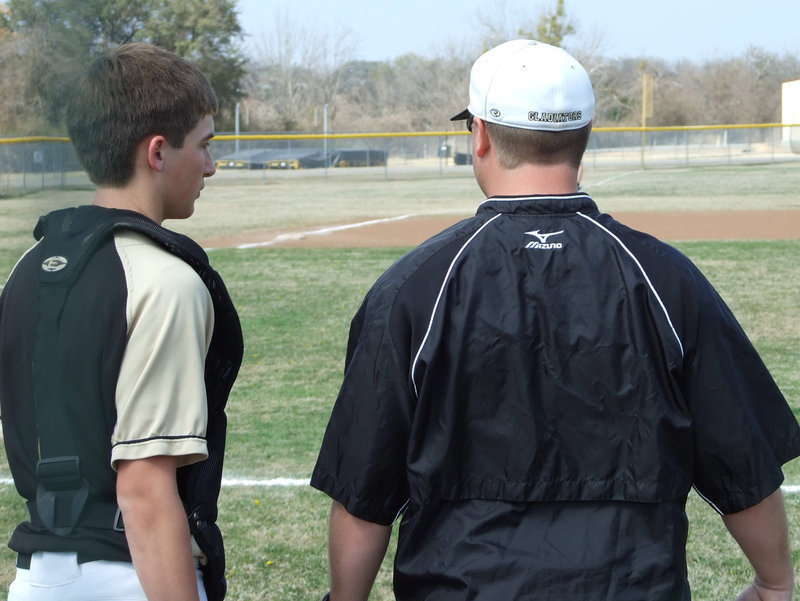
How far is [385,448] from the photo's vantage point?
188 cm

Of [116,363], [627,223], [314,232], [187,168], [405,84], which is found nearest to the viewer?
[116,363]

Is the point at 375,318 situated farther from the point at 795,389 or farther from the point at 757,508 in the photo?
the point at 795,389

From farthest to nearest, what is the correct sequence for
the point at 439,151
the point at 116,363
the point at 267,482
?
1. the point at 439,151
2. the point at 267,482
3. the point at 116,363

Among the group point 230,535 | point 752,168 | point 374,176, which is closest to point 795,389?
point 230,535

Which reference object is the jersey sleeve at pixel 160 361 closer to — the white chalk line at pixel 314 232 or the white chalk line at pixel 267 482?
the white chalk line at pixel 267 482

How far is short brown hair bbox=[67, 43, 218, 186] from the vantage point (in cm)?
178

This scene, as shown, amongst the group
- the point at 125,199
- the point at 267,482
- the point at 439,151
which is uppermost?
the point at 439,151

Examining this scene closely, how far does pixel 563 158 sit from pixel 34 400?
1.08 metres

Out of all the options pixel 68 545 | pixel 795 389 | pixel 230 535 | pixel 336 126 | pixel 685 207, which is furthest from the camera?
pixel 336 126

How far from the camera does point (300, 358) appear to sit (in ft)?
27.3

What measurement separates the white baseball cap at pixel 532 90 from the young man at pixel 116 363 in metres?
0.55

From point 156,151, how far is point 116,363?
1.35ft

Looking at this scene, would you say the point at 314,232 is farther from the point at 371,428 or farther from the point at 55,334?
the point at 55,334

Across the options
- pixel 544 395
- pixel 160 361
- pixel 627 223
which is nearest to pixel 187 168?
pixel 160 361
